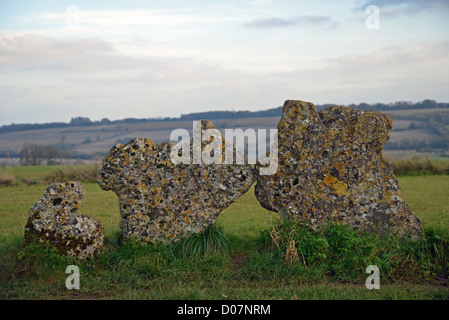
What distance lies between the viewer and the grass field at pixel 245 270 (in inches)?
Result: 255

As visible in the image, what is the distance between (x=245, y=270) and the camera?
7277 millimetres

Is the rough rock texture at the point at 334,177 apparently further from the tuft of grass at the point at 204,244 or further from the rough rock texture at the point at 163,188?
the tuft of grass at the point at 204,244

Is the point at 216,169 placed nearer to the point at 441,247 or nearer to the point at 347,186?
the point at 347,186

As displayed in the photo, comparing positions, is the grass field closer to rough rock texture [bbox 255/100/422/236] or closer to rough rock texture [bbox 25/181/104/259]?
rough rock texture [bbox 25/181/104/259]

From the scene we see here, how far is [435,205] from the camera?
47.2 ft

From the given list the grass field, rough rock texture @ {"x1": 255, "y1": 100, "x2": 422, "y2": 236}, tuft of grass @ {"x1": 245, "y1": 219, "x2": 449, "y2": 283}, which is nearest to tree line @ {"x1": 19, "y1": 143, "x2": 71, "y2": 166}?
the grass field

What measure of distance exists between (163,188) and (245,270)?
6.94ft

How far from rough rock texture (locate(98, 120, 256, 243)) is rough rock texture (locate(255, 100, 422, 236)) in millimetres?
710

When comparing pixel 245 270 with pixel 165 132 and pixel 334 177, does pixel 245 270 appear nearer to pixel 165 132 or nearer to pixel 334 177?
pixel 334 177

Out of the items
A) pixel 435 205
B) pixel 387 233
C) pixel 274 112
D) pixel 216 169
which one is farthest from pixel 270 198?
pixel 274 112

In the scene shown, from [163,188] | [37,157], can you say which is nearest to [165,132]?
[37,157]

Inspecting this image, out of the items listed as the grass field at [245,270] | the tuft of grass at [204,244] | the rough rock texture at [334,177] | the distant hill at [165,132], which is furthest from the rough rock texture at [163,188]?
the distant hill at [165,132]

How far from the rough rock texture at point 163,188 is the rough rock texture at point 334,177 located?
710 millimetres

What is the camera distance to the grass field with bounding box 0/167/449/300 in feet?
21.3
